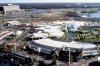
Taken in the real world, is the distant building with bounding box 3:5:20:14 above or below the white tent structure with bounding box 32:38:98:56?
below

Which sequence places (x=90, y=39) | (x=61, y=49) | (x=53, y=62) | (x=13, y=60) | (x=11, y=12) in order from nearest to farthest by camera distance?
(x=53, y=62)
(x=13, y=60)
(x=61, y=49)
(x=90, y=39)
(x=11, y=12)

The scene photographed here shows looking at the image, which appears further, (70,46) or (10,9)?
(10,9)

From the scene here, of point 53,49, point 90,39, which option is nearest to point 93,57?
point 53,49

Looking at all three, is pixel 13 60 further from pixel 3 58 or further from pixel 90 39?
pixel 90 39

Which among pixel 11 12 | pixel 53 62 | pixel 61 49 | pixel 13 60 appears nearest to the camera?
pixel 53 62

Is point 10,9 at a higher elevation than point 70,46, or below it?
below

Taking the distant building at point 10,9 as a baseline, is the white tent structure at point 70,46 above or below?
above

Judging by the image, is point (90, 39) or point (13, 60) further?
point (90, 39)

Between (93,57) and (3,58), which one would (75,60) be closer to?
(93,57)

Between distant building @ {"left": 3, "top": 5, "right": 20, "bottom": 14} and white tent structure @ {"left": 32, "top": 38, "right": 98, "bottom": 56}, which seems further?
distant building @ {"left": 3, "top": 5, "right": 20, "bottom": 14}

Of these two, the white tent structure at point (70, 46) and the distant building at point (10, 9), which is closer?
the white tent structure at point (70, 46)
